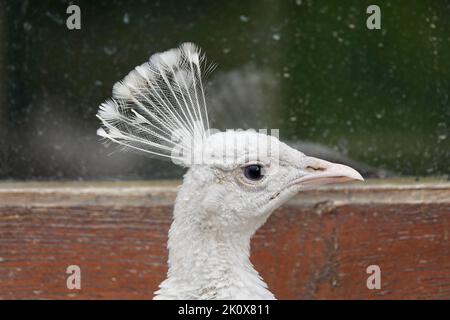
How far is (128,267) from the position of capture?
6.99ft

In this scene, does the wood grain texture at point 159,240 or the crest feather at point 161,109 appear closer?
the crest feather at point 161,109

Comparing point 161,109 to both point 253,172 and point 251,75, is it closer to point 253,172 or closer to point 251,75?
point 253,172

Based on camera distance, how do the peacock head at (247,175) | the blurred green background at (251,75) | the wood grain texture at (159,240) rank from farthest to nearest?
1. the blurred green background at (251,75)
2. the wood grain texture at (159,240)
3. the peacock head at (247,175)

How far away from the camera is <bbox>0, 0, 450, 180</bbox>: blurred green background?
2.33 metres

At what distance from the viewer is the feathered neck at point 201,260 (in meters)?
1.88

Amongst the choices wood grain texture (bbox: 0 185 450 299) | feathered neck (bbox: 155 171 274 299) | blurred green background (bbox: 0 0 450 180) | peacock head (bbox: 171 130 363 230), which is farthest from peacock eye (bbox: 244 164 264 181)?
blurred green background (bbox: 0 0 450 180)

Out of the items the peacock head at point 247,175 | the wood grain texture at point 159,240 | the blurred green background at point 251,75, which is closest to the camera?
the peacock head at point 247,175

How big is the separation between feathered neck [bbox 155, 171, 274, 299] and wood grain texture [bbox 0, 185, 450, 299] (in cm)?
22

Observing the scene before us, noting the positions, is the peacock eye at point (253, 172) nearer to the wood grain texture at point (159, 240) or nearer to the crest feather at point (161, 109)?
the crest feather at point (161, 109)

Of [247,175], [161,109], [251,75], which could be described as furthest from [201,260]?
[251,75]

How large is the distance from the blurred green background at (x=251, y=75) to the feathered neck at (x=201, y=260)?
1.43ft

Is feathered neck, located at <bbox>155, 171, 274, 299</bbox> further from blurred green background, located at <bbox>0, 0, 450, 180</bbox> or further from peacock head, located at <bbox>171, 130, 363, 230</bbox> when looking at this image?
blurred green background, located at <bbox>0, 0, 450, 180</bbox>

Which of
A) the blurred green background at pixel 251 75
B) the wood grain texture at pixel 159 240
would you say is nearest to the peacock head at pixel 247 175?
the wood grain texture at pixel 159 240
